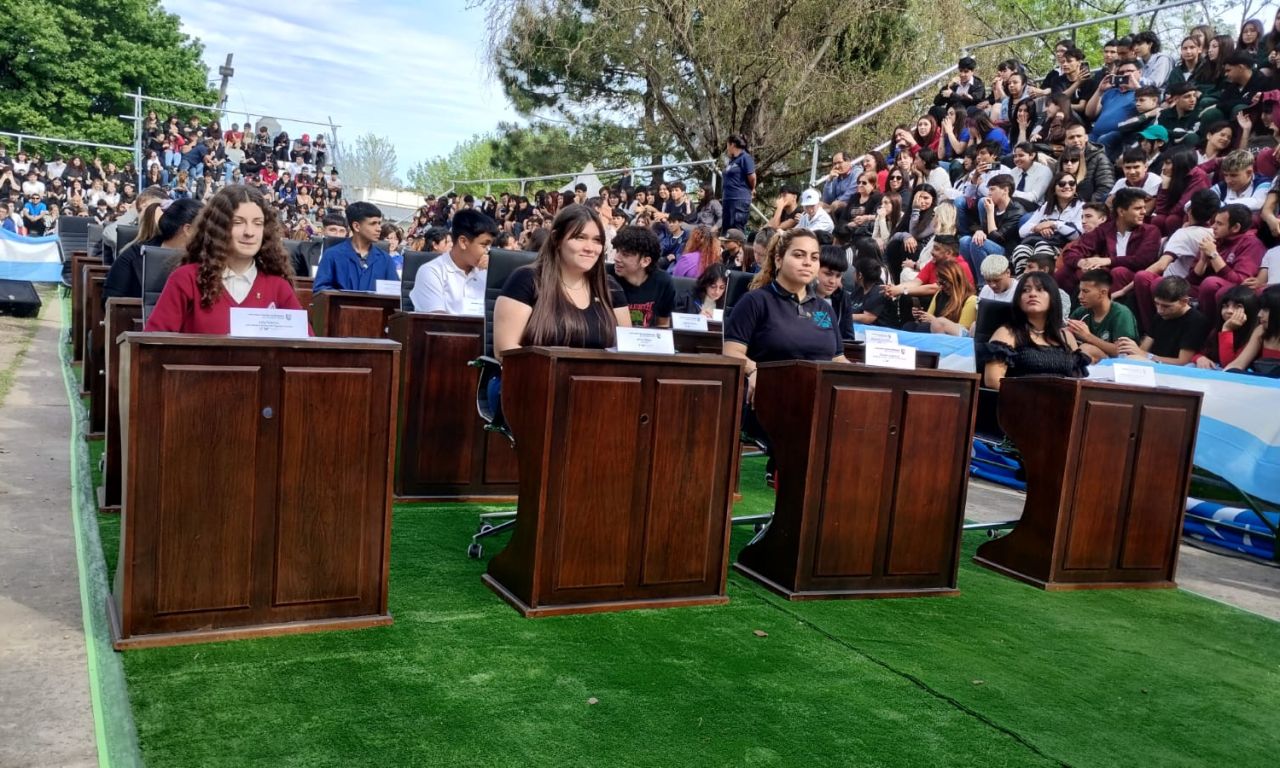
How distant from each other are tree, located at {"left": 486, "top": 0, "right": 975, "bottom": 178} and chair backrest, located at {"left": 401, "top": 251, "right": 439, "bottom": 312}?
47.2 ft

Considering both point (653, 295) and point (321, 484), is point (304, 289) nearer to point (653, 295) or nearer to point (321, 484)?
point (653, 295)

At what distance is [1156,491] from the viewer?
5141 mm

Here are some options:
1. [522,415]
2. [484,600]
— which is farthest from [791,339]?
[484,600]

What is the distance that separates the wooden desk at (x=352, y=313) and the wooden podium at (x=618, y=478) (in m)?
2.75

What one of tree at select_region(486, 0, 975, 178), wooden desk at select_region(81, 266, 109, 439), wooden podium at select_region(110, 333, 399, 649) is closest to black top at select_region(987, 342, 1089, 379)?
wooden podium at select_region(110, 333, 399, 649)

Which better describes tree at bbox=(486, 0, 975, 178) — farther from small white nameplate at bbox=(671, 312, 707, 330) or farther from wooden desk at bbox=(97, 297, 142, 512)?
wooden desk at bbox=(97, 297, 142, 512)

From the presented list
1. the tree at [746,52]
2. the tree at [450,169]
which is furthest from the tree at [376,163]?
the tree at [746,52]

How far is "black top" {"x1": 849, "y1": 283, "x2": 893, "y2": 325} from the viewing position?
9789mm

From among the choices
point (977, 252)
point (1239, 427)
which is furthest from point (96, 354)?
point (977, 252)

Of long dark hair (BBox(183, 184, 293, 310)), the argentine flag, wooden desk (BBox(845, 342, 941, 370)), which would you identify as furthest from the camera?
the argentine flag

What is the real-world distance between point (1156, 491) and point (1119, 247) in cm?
400

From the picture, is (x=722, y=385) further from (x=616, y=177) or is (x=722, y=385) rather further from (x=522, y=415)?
(x=616, y=177)

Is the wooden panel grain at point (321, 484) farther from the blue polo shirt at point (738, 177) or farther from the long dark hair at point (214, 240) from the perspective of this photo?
the blue polo shirt at point (738, 177)

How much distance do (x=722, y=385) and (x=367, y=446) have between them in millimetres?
1410
